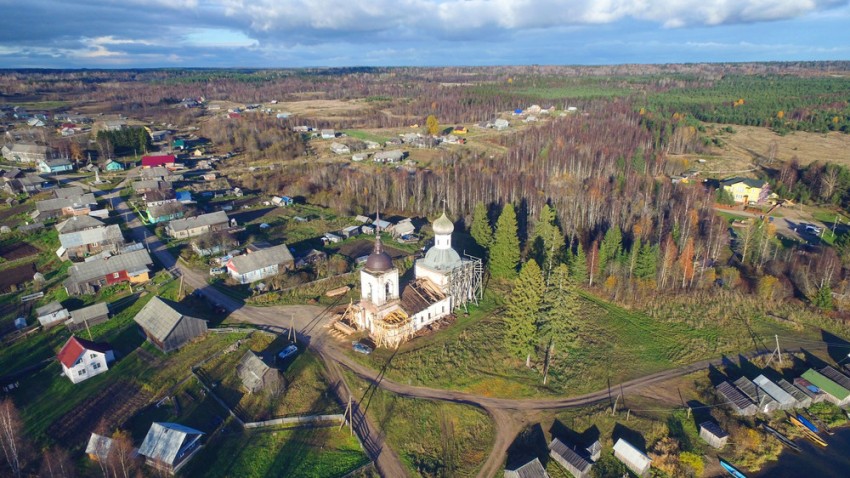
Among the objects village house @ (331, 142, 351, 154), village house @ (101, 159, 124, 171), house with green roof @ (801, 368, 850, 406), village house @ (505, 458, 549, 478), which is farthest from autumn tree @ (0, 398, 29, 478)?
village house @ (331, 142, 351, 154)

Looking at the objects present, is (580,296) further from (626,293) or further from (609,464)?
(609,464)

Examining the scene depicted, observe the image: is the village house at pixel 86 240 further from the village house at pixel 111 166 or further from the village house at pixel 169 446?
the village house at pixel 111 166

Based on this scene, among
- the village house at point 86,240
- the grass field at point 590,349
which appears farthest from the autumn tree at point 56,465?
the village house at point 86,240

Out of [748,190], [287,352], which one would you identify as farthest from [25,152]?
[748,190]

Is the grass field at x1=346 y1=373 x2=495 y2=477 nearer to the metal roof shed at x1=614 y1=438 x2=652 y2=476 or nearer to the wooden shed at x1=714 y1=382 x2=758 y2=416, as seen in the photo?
the metal roof shed at x1=614 y1=438 x2=652 y2=476

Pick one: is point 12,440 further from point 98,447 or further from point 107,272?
point 107,272

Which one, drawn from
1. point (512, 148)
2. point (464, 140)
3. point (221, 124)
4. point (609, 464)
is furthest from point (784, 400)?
point (221, 124)

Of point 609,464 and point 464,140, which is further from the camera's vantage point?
point 464,140
